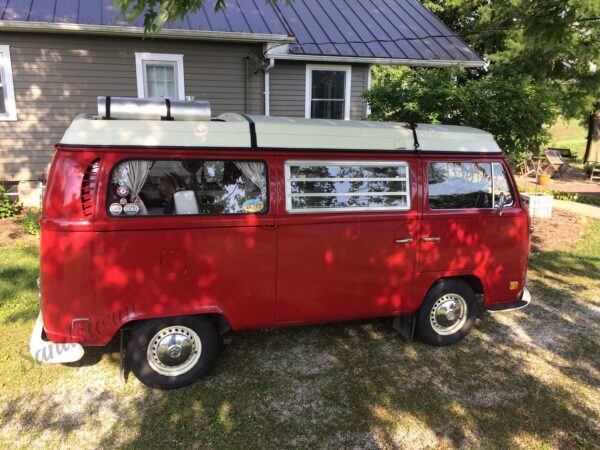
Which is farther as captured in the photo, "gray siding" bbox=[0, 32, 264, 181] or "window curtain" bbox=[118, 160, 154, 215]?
"gray siding" bbox=[0, 32, 264, 181]

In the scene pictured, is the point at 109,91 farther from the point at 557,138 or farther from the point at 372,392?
the point at 557,138

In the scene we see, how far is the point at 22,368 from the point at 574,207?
12.9m

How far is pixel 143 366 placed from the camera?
12.0ft

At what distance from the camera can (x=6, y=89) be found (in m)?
9.57

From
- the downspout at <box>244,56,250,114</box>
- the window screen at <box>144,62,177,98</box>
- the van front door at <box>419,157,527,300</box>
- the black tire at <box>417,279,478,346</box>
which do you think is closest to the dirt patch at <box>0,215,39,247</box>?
the window screen at <box>144,62,177,98</box>

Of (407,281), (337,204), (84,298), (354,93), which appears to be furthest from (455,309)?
(354,93)

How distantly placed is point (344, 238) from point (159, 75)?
317 inches

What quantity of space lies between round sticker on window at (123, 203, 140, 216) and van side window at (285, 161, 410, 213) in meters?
1.17

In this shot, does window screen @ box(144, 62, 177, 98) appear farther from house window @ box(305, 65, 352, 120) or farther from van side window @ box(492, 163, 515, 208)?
van side window @ box(492, 163, 515, 208)

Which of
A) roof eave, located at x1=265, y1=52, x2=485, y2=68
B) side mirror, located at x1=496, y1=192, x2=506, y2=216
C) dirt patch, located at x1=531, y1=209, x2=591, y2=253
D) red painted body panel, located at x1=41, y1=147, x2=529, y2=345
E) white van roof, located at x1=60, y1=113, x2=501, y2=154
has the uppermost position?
roof eave, located at x1=265, y1=52, x2=485, y2=68

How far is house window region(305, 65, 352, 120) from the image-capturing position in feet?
37.0

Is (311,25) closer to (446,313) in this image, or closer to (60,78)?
(60,78)

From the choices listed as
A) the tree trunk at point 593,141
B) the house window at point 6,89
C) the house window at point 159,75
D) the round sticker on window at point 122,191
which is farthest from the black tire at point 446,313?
the tree trunk at point 593,141

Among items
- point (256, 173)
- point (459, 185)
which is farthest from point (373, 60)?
point (256, 173)
